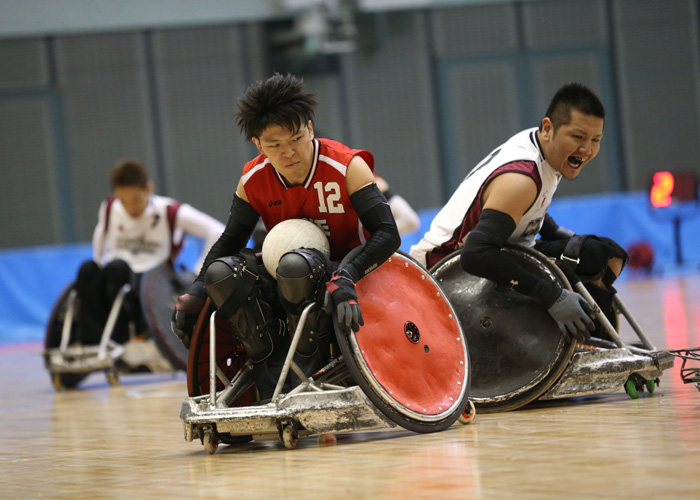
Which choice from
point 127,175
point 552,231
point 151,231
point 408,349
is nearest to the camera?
point 408,349

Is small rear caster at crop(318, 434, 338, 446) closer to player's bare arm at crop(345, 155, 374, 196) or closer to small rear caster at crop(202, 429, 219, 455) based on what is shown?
small rear caster at crop(202, 429, 219, 455)

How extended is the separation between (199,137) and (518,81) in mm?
5680

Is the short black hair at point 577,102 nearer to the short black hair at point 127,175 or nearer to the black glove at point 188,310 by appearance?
the black glove at point 188,310

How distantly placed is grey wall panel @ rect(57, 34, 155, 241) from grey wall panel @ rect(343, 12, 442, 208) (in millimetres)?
3553

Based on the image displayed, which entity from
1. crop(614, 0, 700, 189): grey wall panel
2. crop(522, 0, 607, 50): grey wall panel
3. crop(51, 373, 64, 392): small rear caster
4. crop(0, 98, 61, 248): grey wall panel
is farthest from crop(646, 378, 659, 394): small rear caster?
crop(522, 0, 607, 50): grey wall panel

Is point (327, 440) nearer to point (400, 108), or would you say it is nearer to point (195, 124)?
point (195, 124)

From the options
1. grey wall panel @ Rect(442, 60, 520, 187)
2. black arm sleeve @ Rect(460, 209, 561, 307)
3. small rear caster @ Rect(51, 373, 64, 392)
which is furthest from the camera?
grey wall panel @ Rect(442, 60, 520, 187)

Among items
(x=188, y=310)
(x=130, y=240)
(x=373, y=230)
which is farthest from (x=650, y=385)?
(x=130, y=240)

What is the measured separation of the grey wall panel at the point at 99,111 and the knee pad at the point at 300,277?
1383 cm

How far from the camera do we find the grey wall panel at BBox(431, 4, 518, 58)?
59.6 ft

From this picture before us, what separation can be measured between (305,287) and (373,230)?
1.32 ft

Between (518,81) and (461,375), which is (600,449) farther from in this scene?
(518,81)

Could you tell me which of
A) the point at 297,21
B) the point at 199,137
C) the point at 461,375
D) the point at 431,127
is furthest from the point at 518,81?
the point at 461,375

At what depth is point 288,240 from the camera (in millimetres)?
3779
